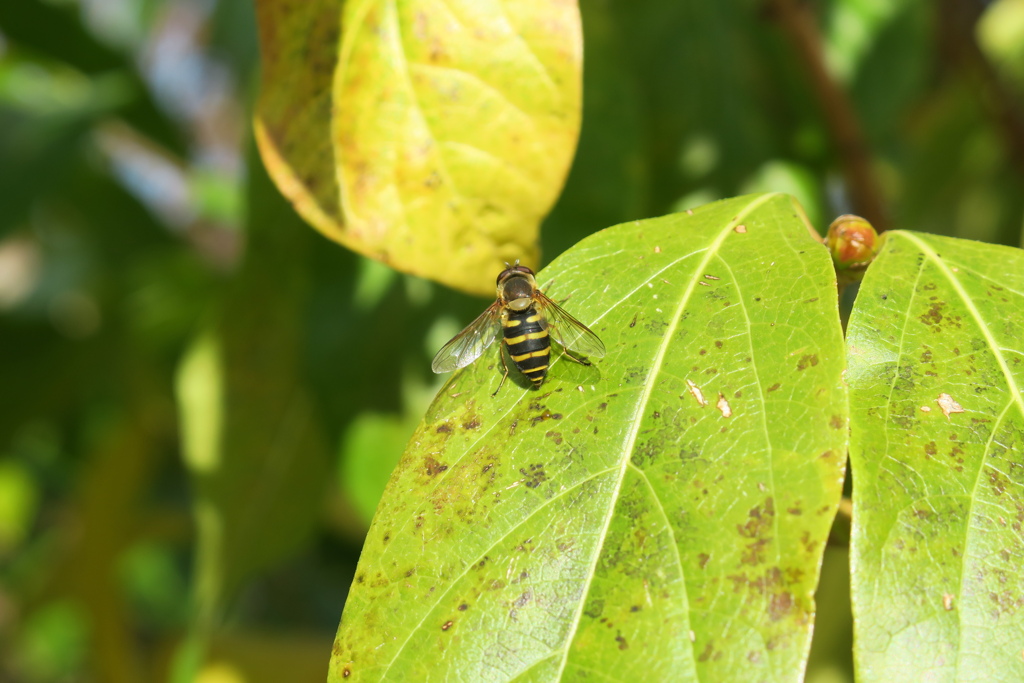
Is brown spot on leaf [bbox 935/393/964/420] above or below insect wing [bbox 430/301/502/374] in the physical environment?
below

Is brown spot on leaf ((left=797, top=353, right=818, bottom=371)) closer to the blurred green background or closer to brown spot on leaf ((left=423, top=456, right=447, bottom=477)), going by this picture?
brown spot on leaf ((left=423, top=456, right=447, bottom=477))

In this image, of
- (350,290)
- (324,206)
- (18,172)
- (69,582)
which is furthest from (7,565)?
(324,206)

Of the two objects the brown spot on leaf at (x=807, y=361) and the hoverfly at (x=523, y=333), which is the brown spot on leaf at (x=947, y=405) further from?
the hoverfly at (x=523, y=333)

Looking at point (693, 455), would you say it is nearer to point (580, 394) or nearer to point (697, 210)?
point (580, 394)

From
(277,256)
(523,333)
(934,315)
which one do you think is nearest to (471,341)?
(523,333)

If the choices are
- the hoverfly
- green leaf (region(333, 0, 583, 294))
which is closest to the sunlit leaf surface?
green leaf (region(333, 0, 583, 294))

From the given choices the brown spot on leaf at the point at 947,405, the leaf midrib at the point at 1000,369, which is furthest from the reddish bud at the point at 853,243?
the brown spot on leaf at the point at 947,405
